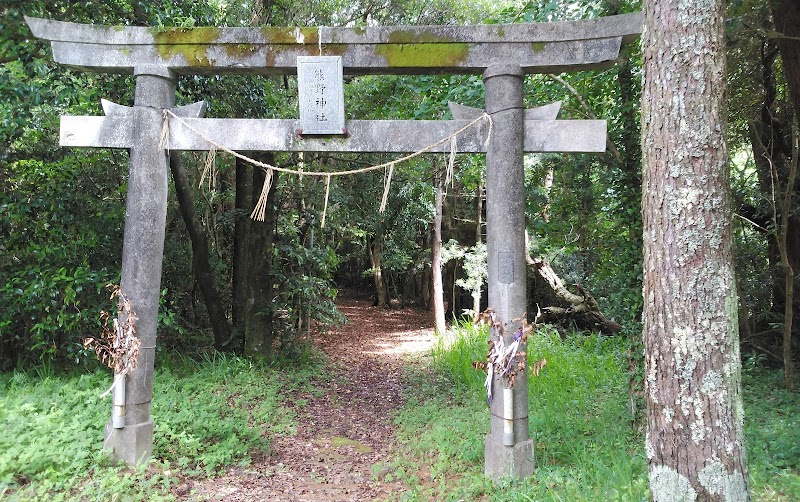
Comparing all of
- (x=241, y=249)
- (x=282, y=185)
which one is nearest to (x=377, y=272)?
(x=282, y=185)

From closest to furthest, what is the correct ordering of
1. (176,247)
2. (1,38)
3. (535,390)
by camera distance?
1. (1,38)
2. (535,390)
3. (176,247)

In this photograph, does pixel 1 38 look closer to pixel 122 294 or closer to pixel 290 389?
pixel 122 294

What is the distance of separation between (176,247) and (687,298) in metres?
8.16

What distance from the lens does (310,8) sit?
916 centimetres

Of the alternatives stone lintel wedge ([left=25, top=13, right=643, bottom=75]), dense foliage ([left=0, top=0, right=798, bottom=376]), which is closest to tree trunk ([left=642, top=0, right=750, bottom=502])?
stone lintel wedge ([left=25, top=13, right=643, bottom=75])

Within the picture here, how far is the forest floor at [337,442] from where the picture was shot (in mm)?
4305

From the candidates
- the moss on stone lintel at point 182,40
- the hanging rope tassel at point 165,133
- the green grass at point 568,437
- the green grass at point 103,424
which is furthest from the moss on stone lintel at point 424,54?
the green grass at point 103,424

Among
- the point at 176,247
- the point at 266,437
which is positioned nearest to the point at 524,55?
the point at 266,437

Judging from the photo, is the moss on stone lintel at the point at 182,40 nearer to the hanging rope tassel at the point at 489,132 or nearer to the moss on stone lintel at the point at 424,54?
the moss on stone lintel at the point at 424,54

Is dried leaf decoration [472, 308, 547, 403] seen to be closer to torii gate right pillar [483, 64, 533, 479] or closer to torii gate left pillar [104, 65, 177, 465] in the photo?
torii gate right pillar [483, 64, 533, 479]

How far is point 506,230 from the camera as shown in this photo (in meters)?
4.14

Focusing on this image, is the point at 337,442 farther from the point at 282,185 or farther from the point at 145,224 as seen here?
the point at 282,185

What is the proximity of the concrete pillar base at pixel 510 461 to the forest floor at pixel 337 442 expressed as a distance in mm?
868

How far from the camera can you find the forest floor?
169 inches
